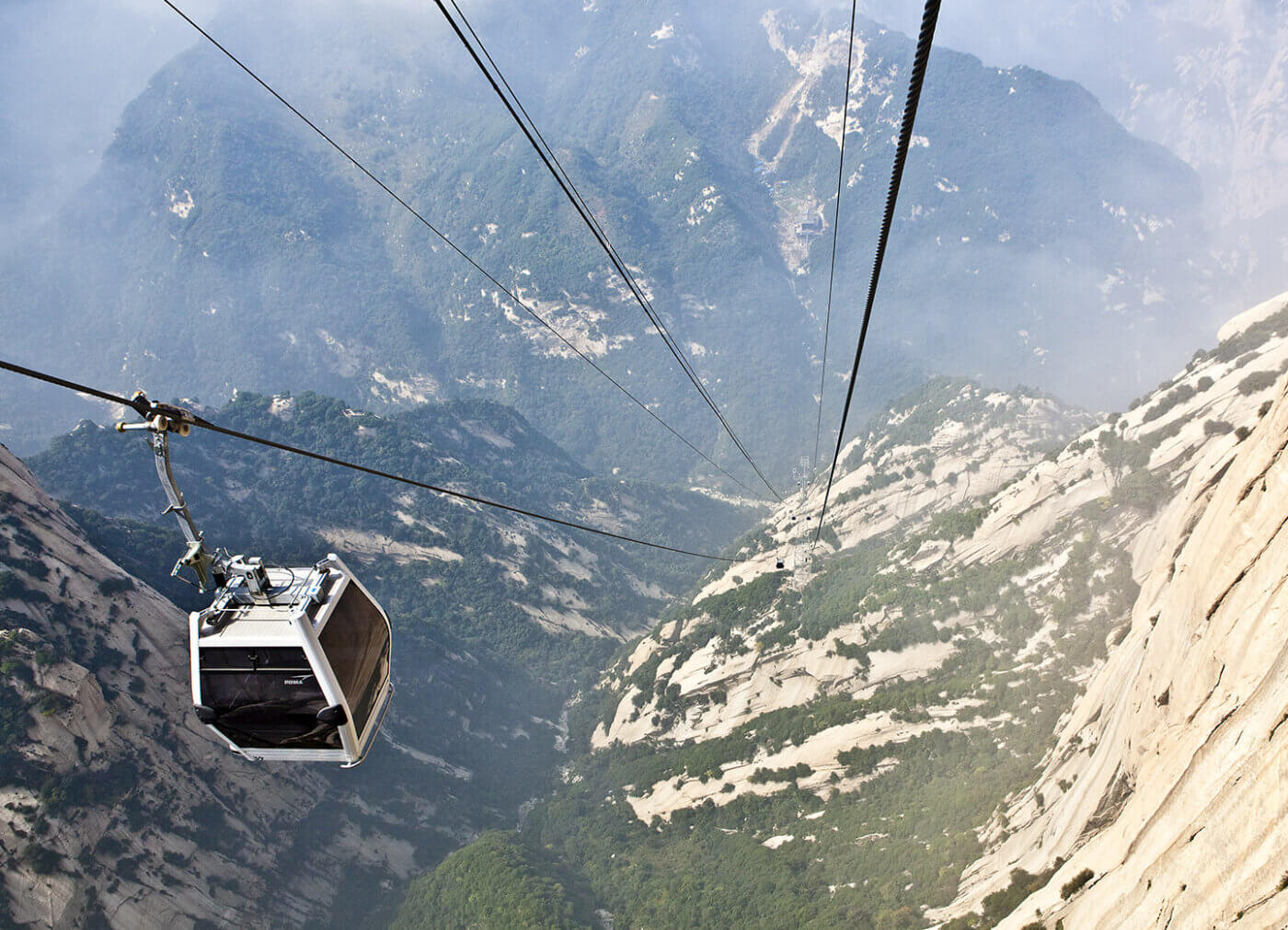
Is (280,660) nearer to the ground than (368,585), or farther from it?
nearer to the ground

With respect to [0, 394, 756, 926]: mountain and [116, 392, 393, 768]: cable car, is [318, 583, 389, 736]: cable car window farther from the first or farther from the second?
[0, 394, 756, 926]: mountain

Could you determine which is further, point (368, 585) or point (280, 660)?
point (368, 585)

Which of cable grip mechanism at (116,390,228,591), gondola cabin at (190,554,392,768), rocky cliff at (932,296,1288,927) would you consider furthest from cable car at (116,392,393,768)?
rocky cliff at (932,296,1288,927)

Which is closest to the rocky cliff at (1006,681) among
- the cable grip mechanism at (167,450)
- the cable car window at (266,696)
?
the cable car window at (266,696)

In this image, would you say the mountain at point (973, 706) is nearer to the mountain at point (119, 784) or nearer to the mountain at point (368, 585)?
the mountain at point (368, 585)

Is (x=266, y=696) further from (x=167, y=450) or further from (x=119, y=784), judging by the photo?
(x=119, y=784)

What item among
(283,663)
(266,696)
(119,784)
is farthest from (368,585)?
(283,663)
